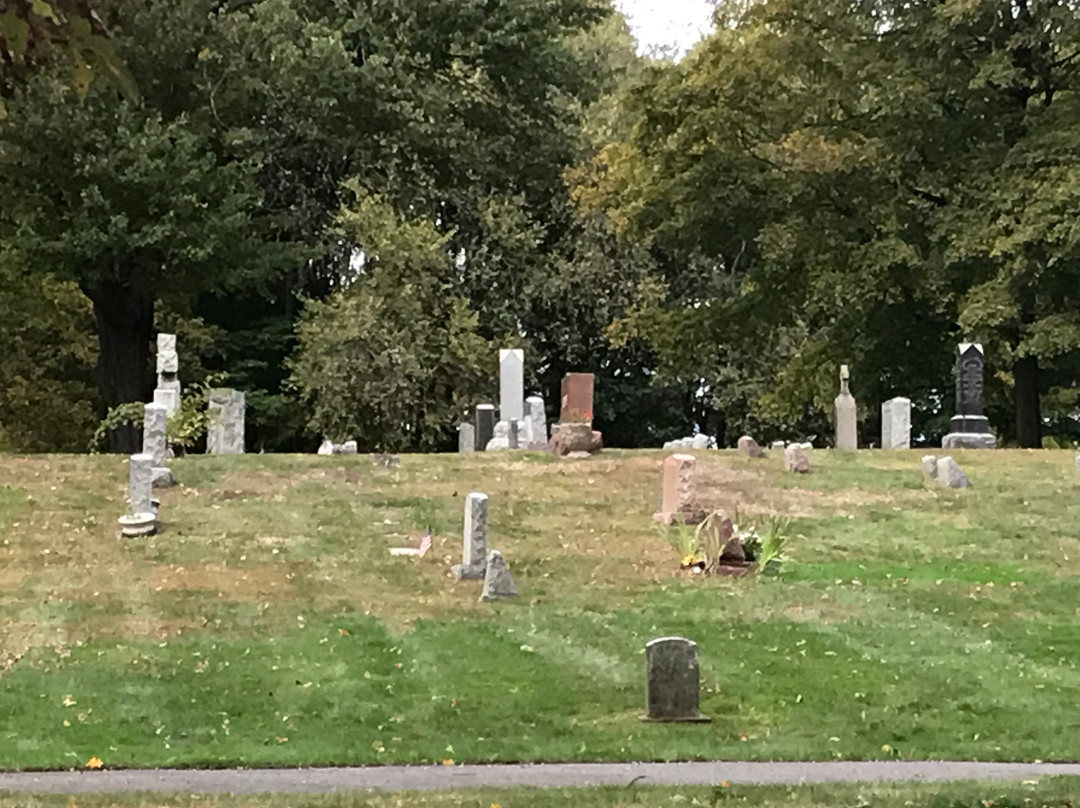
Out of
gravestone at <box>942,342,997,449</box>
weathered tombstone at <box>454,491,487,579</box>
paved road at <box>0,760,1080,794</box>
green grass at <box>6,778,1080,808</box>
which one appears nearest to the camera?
green grass at <box>6,778,1080,808</box>

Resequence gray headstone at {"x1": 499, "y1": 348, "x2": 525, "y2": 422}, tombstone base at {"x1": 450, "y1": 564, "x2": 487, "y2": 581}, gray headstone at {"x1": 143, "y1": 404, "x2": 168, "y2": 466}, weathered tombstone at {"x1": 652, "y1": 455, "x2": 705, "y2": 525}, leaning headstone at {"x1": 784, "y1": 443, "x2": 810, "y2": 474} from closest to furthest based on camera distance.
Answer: tombstone base at {"x1": 450, "y1": 564, "x2": 487, "y2": 581}
weathered tombstone at {"x1": 652, "y1": 455, "x2": 705, "y2": 525}
gray headstone at {"x1": 143, "y1": 404, "x2": 168, "y2": 466}
leaning headstone at {"x1": 784, "y1": 443, "x2": 810, "y2": 474}
gray headstone at {"x1": 499, "y1": 348, "x2": 525, "y2": 422}

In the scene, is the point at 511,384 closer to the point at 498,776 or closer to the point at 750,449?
the point at 750,449

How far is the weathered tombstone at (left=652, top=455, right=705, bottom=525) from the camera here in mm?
19047

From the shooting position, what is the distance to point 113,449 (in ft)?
105

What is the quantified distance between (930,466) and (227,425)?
13.3 m

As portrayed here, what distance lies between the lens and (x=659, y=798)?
7.93 metres

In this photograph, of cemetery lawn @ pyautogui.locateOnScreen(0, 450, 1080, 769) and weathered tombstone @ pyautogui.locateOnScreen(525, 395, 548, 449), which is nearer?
cemetery lawn @ pyautogui.locateOnScreen(0, 450, 1080, 769)

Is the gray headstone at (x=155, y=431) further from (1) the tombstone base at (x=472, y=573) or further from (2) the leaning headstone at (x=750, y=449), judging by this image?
(2) the leaning headstone at (x=750, y=449)

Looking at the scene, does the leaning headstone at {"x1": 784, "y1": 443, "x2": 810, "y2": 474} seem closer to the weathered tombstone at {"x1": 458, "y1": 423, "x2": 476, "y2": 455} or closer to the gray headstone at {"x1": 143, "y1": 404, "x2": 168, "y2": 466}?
the weathered tombstone at {"x1": 458, "y1": 423, "x2": 476, "y2": 455}

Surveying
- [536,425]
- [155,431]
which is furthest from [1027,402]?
[155,431]

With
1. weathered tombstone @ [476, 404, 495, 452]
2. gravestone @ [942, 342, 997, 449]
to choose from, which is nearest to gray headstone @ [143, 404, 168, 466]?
weathered tombstone @ [476, 404, 495, 452]

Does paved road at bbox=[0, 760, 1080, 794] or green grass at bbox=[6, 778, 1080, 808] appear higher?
green grass at bbox=[6, 778, 1080, 808]

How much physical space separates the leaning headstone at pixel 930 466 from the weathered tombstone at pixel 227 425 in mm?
12929

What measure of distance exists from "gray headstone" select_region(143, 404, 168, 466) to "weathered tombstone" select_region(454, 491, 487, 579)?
6960mm
